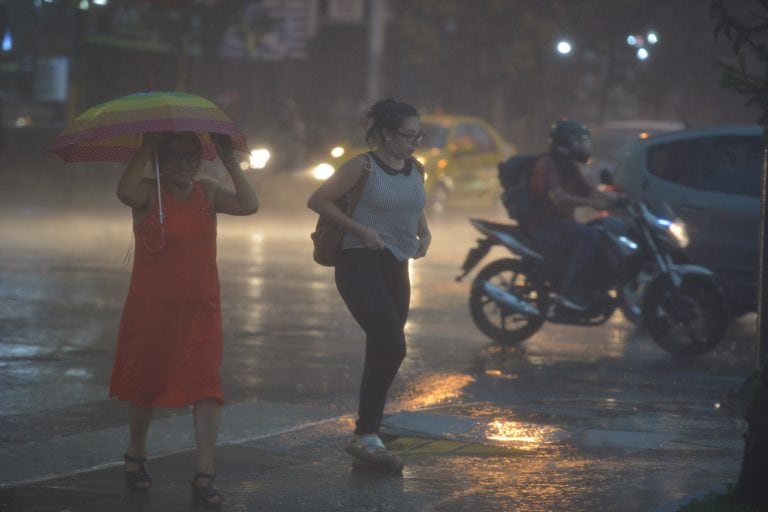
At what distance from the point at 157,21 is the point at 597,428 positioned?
2617 cm

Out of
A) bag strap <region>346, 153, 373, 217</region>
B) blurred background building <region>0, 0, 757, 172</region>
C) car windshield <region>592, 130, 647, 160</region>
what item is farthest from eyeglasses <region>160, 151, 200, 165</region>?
blurred background building <region>0, 0, 757, 172</region>

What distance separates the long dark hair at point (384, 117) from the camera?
730 cm

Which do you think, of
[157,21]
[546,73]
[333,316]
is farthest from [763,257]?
[546,73]

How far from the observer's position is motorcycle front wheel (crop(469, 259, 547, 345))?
1183 centimetres

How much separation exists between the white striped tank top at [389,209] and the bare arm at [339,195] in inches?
2.8

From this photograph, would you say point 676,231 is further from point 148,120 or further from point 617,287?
point 148,120

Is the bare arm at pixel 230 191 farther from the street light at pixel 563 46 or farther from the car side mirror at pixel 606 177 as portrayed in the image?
the street light at pixel 563 46

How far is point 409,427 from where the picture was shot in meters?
8.10

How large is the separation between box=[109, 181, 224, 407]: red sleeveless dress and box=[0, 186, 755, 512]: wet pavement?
1.52ft

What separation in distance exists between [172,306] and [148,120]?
2.52 ft

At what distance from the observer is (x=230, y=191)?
6621 mm

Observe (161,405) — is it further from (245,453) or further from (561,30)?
(561,30)

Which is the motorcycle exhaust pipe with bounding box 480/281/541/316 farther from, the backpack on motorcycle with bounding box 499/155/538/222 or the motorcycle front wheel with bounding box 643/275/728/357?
the motorcycle front wheel with bounding box 643/275/728/357

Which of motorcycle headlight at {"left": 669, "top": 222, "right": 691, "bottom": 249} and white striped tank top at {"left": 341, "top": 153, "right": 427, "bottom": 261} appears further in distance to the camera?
motorcycle headlight at {"left": 669, "top": 222, "right": 691, "bottom": 249}
